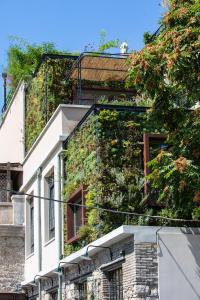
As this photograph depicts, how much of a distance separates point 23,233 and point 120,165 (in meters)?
9.66

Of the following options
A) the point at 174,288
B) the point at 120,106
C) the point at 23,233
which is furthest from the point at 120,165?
the point at 23,233

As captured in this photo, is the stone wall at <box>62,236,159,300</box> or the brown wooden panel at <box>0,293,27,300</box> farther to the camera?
the brown wooden panel at <box>0,293,27,300</box>

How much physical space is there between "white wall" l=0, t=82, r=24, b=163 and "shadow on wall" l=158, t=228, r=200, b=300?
50.8ft

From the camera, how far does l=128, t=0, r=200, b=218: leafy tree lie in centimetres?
1552

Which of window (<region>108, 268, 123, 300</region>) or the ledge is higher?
the ledge

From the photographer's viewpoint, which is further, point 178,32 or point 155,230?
point 155,230

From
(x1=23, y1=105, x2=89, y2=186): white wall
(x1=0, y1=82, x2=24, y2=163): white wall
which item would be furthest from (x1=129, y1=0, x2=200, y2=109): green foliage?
(x1=0, y1=82, x2=24, y2=163): white wall

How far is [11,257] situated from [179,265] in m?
12.6

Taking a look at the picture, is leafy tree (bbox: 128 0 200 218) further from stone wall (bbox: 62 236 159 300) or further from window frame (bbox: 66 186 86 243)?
window frame (bbox: 66 186 86 243)

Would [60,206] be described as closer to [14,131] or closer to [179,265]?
[179,265]

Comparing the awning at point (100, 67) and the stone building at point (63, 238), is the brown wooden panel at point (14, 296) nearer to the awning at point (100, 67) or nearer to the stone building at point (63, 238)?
the stone building at point (63, 238)

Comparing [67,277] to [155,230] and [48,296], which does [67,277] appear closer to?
[48,296]

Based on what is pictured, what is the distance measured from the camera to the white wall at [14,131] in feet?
108

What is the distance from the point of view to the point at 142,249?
688 inches
